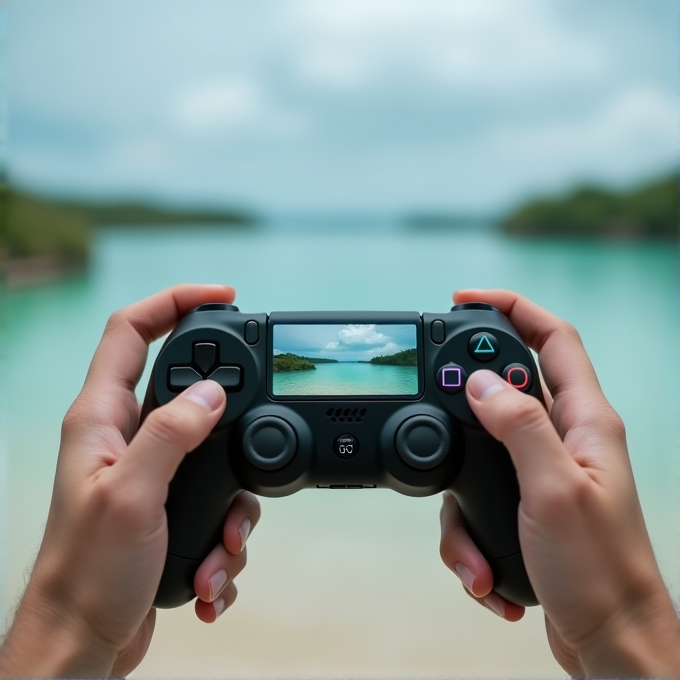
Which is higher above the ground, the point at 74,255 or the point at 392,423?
the point at 392,423

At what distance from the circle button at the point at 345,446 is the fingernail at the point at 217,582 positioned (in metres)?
0.20

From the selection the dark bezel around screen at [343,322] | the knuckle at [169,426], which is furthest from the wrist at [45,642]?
the dark bezel around screen at [343,322]

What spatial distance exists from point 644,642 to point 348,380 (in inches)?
16.5

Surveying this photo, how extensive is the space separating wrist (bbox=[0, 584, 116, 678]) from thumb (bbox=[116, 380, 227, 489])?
16cm

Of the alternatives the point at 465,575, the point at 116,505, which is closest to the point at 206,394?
the point at 116,505

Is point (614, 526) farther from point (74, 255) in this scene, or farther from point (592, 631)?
point (74, 255)

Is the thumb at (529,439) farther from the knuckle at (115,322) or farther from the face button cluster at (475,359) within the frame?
the knuckle at (115,322)

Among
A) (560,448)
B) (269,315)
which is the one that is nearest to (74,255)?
(269,315)

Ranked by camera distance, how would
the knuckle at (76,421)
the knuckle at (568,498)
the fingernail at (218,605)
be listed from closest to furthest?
the knuckle at (568,498)
the knuckle at (76,421)
the fingernail at (218,605)

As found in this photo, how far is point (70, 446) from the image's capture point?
85 centimetres

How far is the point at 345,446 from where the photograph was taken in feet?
2.95

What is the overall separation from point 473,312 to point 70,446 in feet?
1.65

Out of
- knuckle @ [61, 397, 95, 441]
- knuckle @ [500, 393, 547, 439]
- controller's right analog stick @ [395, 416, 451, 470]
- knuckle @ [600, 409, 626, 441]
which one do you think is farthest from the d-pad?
knuckle @ [600, 409, 626, 441]

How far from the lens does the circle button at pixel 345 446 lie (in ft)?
2.95
